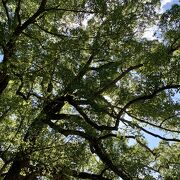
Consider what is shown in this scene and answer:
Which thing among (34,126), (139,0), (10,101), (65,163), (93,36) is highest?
(139,0)

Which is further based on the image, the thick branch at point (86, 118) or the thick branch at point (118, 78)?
the thick branch at point (118, 78)

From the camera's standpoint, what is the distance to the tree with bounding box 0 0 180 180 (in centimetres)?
1027

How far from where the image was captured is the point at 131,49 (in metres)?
11.5

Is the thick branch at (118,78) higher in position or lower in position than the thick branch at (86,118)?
higher

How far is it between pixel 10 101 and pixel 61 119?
2115 mm

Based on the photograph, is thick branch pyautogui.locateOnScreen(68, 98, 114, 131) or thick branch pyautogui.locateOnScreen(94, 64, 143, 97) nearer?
thick branch pyautogui.locateOnScreen(68, 98, 114, 131)

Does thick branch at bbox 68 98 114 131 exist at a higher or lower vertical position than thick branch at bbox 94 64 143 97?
lower

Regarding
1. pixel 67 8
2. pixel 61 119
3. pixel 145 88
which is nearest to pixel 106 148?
pixel 61 119

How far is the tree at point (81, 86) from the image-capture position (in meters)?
10.3

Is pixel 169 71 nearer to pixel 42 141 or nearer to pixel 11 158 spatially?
pixel 42 141

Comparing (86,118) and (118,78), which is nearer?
(86,118)

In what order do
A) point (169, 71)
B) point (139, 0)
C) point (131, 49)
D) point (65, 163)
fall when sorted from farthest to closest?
point (139, 0), point (131, 49), point (65, 163), point (169, 71)

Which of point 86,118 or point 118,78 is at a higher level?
point 118,78

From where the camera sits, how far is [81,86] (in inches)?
380
